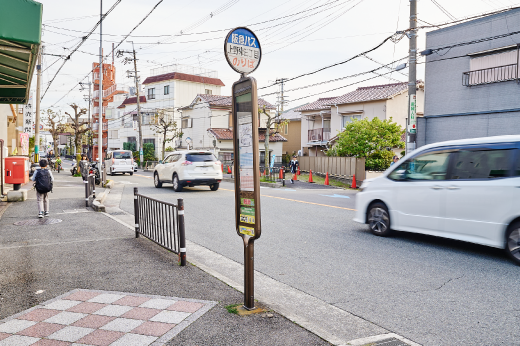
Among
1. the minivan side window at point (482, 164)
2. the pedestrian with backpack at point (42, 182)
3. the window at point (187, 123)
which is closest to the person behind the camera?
the minivan side window at point (482, 164)

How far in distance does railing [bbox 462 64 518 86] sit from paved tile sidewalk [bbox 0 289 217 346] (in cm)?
1695

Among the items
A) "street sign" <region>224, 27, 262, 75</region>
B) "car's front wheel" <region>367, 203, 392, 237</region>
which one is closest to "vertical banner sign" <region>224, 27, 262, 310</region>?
"street sign" <region>224, 27, 262, 75</region>

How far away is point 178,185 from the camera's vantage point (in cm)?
1734

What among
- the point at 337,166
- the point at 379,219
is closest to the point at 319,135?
the point at 337,166

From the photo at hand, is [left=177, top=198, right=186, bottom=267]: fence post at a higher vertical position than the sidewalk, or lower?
higher

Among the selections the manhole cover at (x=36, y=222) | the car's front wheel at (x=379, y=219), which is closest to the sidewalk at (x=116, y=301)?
the manhole cover at (x=36, y=222)

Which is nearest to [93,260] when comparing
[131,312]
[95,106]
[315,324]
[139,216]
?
[139,216]

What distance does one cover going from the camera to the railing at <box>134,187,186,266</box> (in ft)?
19.4

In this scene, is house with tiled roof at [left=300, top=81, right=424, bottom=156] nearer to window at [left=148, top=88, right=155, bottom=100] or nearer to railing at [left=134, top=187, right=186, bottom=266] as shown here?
window at [left=148, top=88, right=155, bottom=100]

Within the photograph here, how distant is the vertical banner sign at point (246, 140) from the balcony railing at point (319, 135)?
33.7 meters

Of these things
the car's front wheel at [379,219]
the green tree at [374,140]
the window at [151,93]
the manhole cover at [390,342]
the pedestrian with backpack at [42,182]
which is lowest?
the manhole cover at [390,342]

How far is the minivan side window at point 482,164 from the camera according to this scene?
20.5 ft

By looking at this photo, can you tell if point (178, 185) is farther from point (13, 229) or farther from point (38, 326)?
point (38, 326)

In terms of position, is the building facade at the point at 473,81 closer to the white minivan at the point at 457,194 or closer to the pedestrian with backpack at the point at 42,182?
the white minivan at the point at 457,194
